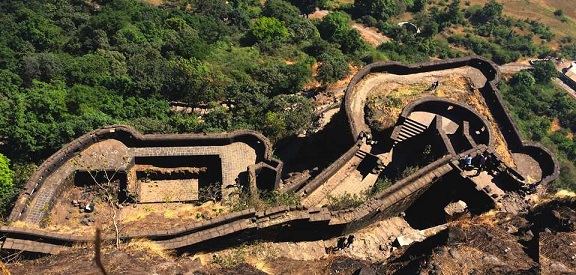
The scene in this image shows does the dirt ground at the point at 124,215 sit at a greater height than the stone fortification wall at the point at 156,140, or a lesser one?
lesser

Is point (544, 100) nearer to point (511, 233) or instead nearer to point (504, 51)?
point (504, 51)

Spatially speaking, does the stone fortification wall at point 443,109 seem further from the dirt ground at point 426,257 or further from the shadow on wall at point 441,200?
the dirt ground at point 426,257

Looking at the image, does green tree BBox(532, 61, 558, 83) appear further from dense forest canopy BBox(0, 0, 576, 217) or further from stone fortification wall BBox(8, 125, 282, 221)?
stone fortification wall BBox(8, 125, 282, 221)

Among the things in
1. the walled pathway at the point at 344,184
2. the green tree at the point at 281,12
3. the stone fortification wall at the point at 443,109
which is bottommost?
the walled pathway at the point at 344,184

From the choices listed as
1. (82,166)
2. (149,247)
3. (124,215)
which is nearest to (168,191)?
(124,215)

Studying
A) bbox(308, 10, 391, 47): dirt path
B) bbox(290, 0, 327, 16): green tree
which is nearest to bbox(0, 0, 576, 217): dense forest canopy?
bbox(290, 0, 327, 16): green tree

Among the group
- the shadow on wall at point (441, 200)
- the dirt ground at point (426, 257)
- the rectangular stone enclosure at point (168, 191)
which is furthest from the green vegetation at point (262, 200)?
the shadow on wall at point (441, 200)

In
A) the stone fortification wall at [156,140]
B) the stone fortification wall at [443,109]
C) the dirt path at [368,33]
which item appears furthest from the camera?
the dirt path at [368,33]
